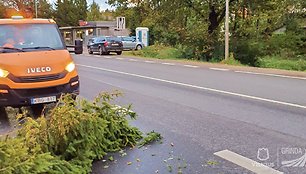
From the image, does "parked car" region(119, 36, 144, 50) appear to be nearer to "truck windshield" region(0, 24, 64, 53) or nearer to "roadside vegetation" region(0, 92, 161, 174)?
"truck windshield" region(0, 24, 64, 53)

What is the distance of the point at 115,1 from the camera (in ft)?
125

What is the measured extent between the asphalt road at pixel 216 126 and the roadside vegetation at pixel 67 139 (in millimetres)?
262

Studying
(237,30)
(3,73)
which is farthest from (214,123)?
(237,30)

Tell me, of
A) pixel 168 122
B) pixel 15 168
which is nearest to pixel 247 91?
pixel 168 122

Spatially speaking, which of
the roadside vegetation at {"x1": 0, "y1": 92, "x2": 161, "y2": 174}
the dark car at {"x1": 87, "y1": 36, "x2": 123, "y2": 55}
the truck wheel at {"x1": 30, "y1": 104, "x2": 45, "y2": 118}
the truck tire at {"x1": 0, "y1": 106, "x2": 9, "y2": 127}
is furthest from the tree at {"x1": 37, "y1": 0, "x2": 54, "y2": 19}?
the roadside vegetation at {"x1": 0, "y1": 92, "x2": 161, "y2": 174}

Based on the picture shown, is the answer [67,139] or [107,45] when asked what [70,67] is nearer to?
[67,139]

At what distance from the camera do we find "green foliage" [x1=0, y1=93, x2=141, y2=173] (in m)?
3.50

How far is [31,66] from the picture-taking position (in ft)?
22.9

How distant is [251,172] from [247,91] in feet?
20.1

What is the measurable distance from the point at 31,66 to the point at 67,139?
3061mm

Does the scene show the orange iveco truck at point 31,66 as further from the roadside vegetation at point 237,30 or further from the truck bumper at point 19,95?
the roadside vegetation at point 237,30

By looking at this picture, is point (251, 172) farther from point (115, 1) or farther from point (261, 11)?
point (115, 1)

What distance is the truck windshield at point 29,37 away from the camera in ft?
24.8

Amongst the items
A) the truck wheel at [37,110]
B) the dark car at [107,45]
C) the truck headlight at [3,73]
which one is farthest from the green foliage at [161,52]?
the truck headlight at [3,73]
